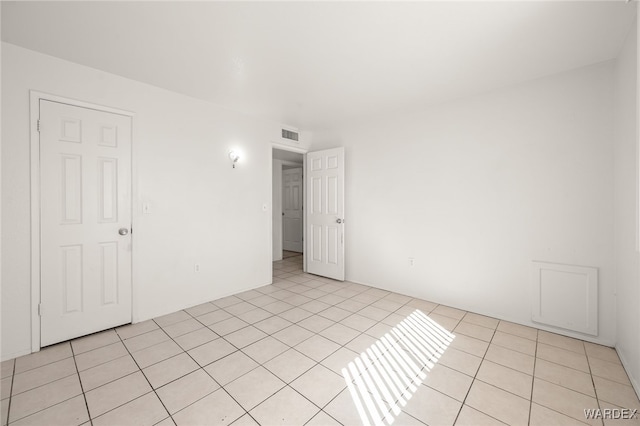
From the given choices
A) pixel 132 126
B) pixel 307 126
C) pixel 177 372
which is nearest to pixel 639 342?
pixel 177 372

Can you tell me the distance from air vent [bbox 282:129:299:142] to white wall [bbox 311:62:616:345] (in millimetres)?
1052

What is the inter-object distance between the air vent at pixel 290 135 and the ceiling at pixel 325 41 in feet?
4.49

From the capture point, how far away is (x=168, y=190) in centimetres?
321

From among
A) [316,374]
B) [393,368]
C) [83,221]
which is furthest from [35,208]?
[393,368]

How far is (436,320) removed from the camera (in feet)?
10.0

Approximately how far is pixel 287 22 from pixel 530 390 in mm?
3276

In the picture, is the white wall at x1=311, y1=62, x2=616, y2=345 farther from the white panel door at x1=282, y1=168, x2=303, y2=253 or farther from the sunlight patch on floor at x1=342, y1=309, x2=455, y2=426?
the white panel door at x1=282, y1=168, x2=303, y2=253

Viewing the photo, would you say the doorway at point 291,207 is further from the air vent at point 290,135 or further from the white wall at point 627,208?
the white wall at point 627,208

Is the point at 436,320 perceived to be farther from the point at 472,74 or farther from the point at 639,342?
the point at 472,74

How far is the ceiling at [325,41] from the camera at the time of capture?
1.88 m

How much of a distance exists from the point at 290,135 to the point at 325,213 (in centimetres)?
152

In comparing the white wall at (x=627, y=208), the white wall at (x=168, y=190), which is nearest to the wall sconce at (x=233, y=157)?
the white wall at (x=168, y=190)

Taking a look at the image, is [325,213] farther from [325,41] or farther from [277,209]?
[325,41]

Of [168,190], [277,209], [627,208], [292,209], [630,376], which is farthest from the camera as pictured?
[292,209]
